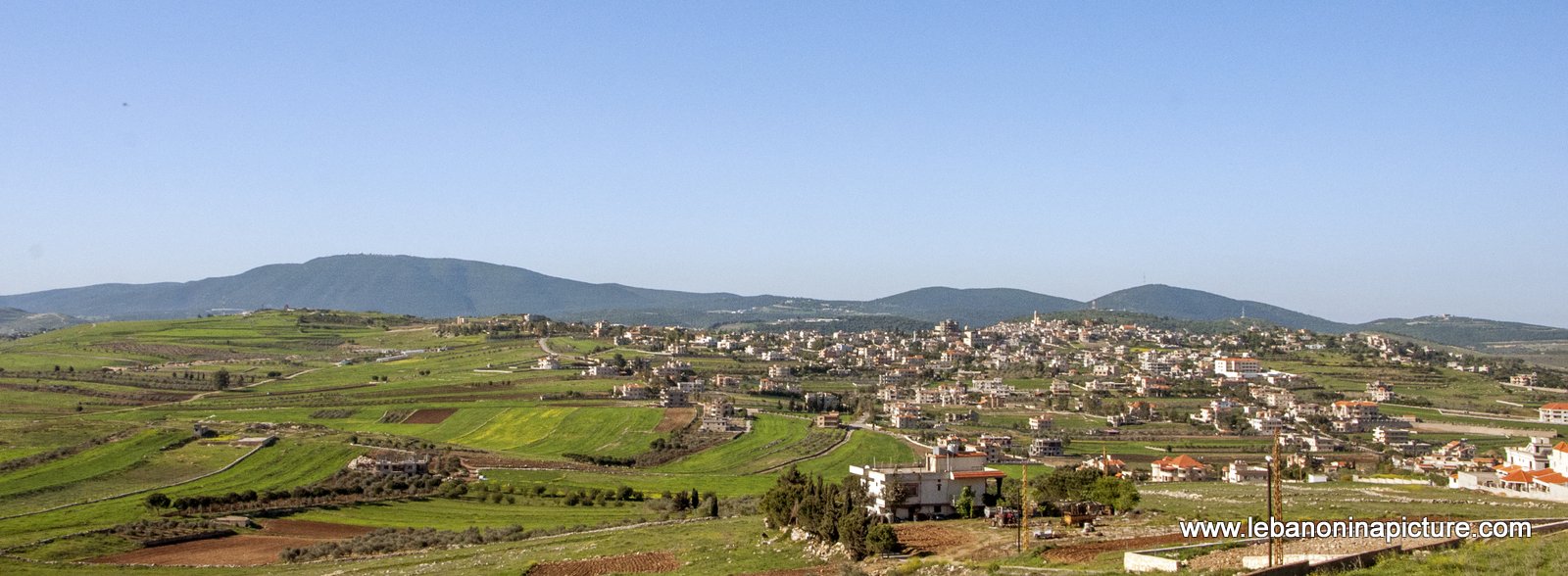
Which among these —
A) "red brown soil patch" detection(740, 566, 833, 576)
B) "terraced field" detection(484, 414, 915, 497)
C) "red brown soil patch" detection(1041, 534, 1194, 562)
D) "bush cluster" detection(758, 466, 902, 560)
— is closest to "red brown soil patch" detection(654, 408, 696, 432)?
"terraced field" detection(484, 414, 915, 497)

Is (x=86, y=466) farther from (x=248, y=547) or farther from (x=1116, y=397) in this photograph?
(x=1116, y=397)

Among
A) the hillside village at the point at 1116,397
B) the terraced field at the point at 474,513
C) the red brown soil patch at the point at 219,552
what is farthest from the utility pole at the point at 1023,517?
the red brown soil patch at the point at 219,552

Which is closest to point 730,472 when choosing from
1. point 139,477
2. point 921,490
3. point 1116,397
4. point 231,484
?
point 231,484

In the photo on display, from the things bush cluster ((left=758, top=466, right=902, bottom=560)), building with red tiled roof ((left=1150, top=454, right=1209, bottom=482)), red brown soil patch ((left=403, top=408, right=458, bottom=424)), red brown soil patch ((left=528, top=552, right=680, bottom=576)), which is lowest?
red brown soil patch ((left=403, top=408, right=458, bottom=424))

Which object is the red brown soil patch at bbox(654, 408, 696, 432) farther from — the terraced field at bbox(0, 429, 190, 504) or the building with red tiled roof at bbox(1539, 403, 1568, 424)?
the building with red tiled roof at bbox(1539, 403, 1568, 424)

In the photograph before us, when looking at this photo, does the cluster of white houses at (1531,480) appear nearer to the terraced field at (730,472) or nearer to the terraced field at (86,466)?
the terraced field at (730,472)

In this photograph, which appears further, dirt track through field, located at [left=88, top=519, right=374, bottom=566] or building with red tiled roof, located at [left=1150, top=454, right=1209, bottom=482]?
building with red tiled roof, located at [left=1150, top=454, right=1209, bottom=482]

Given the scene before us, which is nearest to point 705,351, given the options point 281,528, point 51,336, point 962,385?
point 962,385
